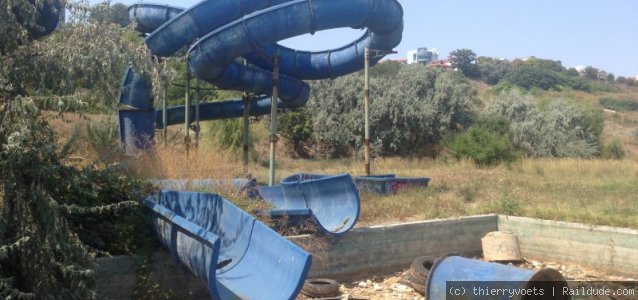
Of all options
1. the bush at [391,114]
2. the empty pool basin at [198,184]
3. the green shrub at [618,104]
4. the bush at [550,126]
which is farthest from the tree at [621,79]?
the empty pool basin at [198,184]

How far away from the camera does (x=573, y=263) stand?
10859 millimetres

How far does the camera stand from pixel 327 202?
10.3m

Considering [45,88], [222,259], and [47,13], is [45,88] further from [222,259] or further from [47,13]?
[222,259]

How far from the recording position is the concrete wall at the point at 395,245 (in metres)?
9.55

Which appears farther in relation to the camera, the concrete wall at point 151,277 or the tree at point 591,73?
the tree at point 591,73

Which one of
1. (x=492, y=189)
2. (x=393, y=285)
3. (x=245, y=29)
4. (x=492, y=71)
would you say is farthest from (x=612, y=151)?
(x=492, y=71)

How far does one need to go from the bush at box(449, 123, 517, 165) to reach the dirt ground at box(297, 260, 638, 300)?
→ 13.5 metres

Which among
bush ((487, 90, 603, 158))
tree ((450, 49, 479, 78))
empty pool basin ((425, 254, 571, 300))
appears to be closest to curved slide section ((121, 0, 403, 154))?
empty pool basin ((425, 254, 571, 300))

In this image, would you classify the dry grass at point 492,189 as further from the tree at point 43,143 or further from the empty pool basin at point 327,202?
the tree at point 43,143

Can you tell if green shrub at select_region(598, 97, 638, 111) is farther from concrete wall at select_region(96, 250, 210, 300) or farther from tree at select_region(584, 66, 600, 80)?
concrete wall at select_region(96, 250, 210, 300)

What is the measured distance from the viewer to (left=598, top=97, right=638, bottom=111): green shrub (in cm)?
7062

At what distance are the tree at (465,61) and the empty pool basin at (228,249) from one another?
83.6 meters

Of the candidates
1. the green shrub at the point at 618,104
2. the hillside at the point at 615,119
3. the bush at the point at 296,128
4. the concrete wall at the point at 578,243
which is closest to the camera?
the concrete wall at the point at 578,243

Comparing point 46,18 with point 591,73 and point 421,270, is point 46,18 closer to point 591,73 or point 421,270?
point 421,270
